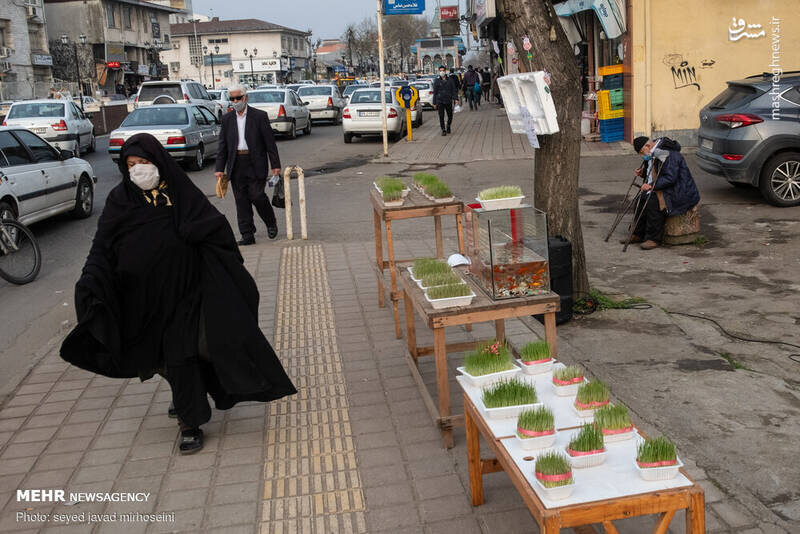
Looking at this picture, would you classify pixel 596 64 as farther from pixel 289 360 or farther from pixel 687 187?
pixel 289 360

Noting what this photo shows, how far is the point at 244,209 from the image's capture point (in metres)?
10.1

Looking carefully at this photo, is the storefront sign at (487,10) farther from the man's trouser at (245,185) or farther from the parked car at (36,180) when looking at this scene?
the man's trouser at (245,185)

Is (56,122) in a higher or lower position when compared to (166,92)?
lower

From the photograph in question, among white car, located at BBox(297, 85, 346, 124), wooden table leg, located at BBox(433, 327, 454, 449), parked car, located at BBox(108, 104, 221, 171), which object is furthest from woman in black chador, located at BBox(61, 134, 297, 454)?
white car, located at BBox(297, 85, 346, 124)

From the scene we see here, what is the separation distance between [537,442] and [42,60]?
192ft

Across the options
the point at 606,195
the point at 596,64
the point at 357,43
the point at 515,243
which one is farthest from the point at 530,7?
the point at 357,43

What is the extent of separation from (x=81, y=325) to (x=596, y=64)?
19.9 m

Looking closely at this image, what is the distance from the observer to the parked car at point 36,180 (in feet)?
35.9

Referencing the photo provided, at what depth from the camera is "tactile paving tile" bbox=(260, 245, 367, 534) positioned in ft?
13.0

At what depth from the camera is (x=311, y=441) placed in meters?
4.82

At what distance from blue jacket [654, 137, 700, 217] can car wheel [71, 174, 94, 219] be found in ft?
30.0

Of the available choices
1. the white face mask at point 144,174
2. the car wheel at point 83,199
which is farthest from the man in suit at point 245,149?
the white face mask at point 144,174

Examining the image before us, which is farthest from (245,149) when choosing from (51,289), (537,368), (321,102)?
(321,102)

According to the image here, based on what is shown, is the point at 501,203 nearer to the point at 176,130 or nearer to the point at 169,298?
the point at 169,298
